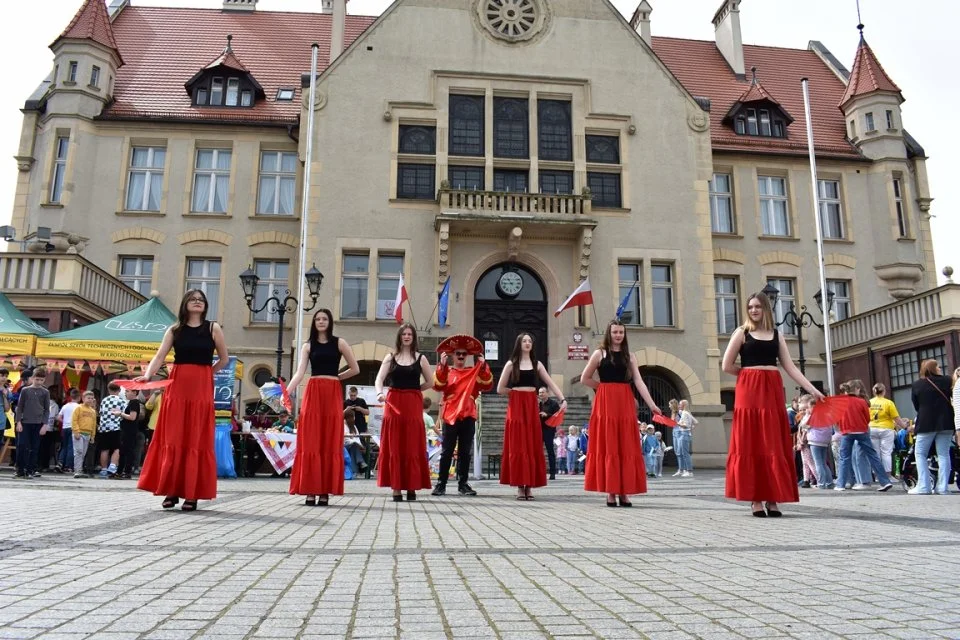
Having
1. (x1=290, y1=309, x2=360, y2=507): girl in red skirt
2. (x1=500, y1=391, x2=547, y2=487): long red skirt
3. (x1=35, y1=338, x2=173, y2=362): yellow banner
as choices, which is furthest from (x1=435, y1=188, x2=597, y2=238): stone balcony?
(x1=290, y1=309, x2=360, y2=507): girl in red skirt

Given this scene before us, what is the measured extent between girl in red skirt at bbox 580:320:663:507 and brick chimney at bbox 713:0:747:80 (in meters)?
31.2

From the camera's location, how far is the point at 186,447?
7902mm

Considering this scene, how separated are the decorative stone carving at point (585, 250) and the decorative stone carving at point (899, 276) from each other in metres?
12.7

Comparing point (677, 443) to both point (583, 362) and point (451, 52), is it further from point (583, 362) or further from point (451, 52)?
point (451, 52)

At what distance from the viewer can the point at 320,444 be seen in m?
9.00

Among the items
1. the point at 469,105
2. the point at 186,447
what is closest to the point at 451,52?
the point at 469,105

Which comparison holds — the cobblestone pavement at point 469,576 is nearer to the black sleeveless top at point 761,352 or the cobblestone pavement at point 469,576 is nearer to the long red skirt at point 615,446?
the long red skirt at point 615,446

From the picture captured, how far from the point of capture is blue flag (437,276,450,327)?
25656 millimetres

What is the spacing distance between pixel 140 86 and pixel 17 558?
1196 inches

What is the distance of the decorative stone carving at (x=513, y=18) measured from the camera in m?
28.9

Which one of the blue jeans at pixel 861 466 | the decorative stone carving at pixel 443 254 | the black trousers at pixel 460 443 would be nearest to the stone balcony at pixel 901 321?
the blue jeans at pixel 861 466

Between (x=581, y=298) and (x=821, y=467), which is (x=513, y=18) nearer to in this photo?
(x=581, y=298)

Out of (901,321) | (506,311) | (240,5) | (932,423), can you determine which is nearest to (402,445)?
(932,423)

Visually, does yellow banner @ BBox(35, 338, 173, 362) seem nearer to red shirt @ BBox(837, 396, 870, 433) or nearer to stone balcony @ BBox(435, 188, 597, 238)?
stone balcony @ BBox(435, 188, 597, 238)
